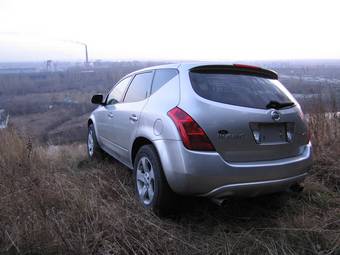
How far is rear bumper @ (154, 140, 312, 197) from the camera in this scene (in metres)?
3.03

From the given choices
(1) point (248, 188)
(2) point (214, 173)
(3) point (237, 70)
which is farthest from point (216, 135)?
(3) point (237, 70)

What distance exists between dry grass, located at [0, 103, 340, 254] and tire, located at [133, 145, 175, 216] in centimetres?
11

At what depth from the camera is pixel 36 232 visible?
286 centimetres

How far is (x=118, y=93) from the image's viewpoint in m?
5.20

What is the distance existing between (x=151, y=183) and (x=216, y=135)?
3.18 ft

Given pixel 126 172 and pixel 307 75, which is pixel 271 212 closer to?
pixel 126 172

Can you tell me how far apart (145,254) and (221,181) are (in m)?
0.88

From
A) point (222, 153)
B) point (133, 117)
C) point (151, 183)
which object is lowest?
point (151, 183)

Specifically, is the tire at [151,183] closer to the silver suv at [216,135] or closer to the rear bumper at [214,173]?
the silver suv at [216,135]

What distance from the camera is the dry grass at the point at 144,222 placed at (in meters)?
2.87

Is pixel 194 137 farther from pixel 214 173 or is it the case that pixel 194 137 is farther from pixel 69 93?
pixel 69 93

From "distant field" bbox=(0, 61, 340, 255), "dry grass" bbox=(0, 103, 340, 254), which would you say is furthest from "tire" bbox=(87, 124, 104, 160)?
"dry grass" bbox=(0, 103, 340, 254)

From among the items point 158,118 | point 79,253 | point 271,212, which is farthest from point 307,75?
point 79,253

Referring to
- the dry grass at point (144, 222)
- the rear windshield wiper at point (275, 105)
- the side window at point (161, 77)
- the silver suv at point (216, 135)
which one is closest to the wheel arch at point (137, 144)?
the silver suv at point (216, 135)
